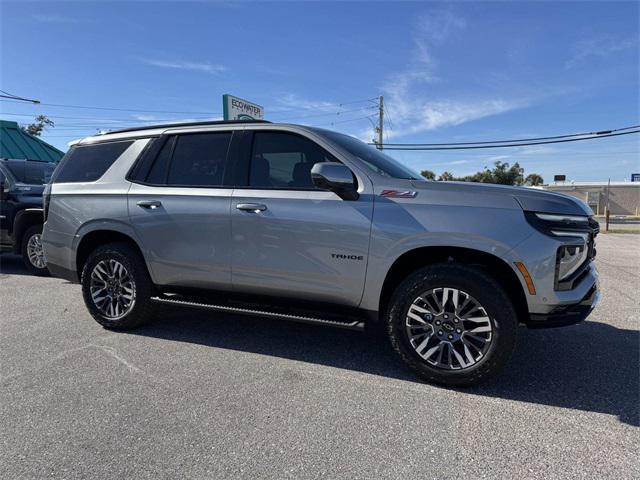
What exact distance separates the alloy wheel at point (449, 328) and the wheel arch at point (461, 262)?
293 millimetres

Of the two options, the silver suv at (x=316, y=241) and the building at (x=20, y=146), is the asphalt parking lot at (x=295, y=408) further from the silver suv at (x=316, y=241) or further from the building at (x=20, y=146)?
the building at (x=20, y=146)

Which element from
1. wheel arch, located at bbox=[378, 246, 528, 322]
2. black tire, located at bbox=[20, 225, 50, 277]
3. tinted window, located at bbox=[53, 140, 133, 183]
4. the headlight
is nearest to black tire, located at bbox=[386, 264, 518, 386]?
wheel arch, located at bbox=[378, 246, 528, 322]

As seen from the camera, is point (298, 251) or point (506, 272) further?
point (298, 251)

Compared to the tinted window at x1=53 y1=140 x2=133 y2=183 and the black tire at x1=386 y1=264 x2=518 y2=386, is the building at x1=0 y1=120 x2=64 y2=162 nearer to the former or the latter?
the tinted window at x1=53 y1=140 x2=133 y2=183

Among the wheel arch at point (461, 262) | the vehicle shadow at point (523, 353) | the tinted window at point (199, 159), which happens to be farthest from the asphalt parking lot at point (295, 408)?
the tinted window at point (199, 159)

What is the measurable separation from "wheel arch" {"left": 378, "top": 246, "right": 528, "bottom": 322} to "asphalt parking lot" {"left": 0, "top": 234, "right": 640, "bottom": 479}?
2.22 ft

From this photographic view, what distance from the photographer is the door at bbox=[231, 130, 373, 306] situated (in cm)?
346

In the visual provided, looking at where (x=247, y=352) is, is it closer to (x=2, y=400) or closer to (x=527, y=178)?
(x=2, y=400)

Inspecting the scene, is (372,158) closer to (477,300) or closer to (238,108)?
(477,300)

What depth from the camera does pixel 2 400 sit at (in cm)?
310

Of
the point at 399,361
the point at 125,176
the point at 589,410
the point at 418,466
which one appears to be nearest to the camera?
the point at 418,466

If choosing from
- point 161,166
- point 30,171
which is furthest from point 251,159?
point 30,171

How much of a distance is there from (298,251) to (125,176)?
215 centimetres

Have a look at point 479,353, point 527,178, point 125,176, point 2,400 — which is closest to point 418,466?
point 479,353
